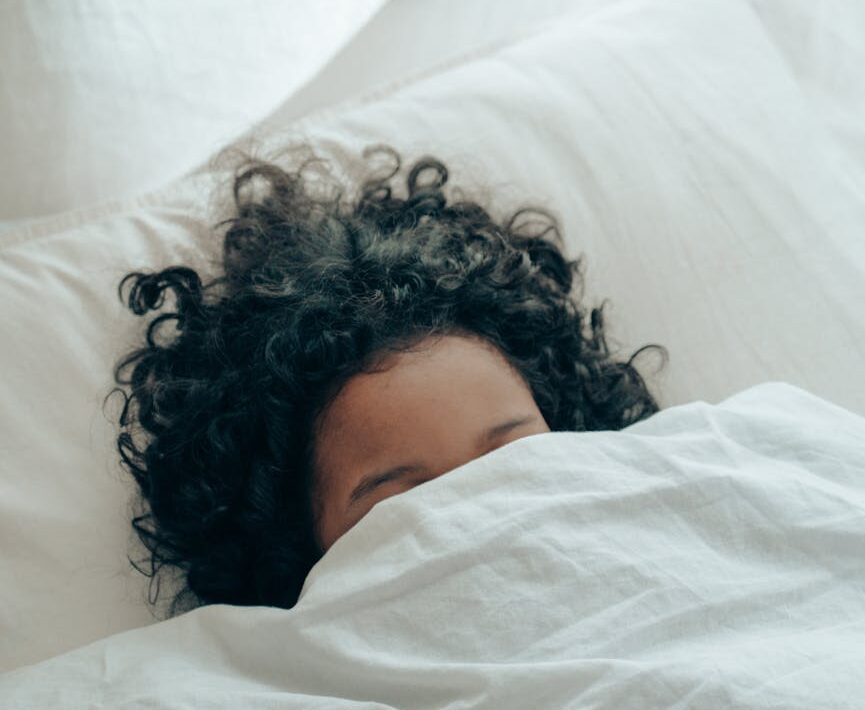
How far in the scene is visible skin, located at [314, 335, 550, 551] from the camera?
0.84 meters

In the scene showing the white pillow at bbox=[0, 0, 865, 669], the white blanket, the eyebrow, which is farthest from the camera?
the white pillow at bbox=[0, 0, 865, 669]

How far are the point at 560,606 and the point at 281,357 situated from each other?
0.30 meters

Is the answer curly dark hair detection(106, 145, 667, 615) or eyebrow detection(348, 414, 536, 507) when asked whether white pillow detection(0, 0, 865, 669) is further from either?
eyebrow detection(348, 414, 536, 507)

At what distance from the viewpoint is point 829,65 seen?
1230mm

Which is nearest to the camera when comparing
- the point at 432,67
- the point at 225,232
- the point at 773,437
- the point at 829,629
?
the point at 829,629

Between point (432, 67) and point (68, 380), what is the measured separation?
510 millimetres

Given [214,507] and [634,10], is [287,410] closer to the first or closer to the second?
[214,507]

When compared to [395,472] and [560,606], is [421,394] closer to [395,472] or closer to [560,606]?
[395,472]

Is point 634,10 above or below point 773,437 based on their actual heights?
above

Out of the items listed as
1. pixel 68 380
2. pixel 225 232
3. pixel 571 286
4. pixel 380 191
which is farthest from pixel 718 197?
pixel 68 380

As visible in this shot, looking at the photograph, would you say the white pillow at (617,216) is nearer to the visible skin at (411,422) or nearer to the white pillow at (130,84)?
the white pillow at (130,84)

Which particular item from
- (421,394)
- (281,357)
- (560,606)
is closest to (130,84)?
(281,357)

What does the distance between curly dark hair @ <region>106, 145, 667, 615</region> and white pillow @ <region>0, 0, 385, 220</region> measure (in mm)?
141

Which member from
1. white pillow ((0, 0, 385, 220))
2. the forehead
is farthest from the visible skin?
white pillow ((0, 0, 385, 220))
